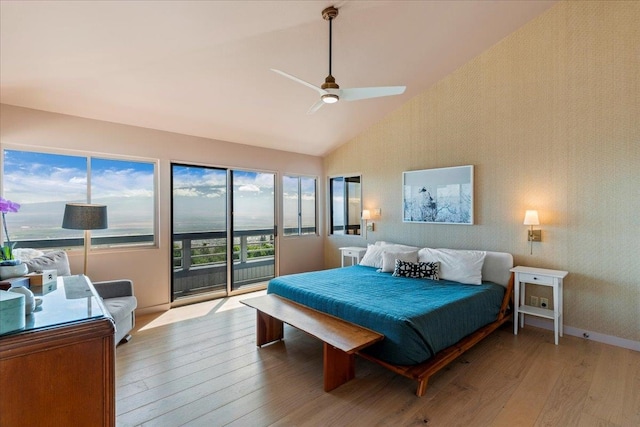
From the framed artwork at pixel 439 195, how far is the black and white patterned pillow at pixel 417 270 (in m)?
0.83

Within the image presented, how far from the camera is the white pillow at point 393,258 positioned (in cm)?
413

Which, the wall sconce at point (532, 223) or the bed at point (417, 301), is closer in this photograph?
the bed at point (417, 301)

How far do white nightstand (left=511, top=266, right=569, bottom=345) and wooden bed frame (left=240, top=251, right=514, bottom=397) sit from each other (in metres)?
0.41

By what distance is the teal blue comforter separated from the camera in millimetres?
2367

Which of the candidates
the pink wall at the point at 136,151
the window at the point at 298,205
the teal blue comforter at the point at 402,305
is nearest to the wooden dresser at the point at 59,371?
the teal blue comforter at the point at 402,305

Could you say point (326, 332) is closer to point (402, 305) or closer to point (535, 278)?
point (402, 305)

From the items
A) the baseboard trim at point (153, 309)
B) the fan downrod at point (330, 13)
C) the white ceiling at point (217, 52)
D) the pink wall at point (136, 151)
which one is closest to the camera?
the white ceiling at point (217, 52)

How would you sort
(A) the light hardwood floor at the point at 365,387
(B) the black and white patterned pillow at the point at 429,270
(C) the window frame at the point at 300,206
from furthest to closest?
(C) the window frame at the point at 300,206 → (B) the black and white patterned pillow at the point at 429,270 → (A) the light hardwood floor at the point at 365,387

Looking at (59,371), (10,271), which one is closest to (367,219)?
(10,271)

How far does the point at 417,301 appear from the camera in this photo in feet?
→ 9.34

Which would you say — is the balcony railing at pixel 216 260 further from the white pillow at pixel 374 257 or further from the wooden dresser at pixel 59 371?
the wooden dresser at pixel 59 371

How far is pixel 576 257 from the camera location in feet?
11.0

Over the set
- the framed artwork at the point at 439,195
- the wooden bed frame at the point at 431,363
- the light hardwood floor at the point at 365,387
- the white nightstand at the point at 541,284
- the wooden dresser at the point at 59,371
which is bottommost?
the light hardwood floor at the point at 365,387

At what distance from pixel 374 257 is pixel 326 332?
2220 mm
